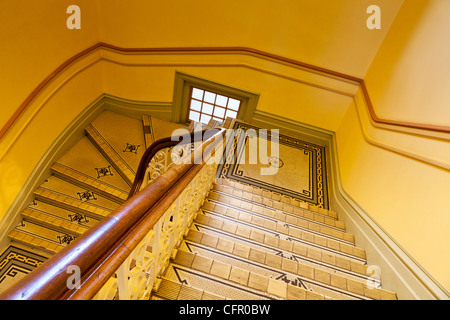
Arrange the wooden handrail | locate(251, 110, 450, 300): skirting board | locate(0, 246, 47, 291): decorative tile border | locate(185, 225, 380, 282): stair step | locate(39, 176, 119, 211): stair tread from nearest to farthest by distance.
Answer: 1. the wooden handrail
2. locate(251, 110, 450, 300): skirting board
3. locate(185, 225, 380, 282): stair step
4. locate(0, 246, 47, 291): decorative tile border
5. locate(39, 176, 119, 211): stair tread

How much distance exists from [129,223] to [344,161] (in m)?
3.65

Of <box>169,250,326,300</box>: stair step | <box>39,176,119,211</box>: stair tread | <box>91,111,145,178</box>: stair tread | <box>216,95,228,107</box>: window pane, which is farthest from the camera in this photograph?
<box>216,95,228,107</box>: window pane

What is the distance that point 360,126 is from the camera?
3705mm

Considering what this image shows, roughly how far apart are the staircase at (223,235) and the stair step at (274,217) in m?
0.01

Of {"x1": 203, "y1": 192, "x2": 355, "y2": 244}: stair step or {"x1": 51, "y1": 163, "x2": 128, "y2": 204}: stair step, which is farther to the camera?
{"x1": 51, "y1": 163, "x2": 128, "y2": 204}: stair step

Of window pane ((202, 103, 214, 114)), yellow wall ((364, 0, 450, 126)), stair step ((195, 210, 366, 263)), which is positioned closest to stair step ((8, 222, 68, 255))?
stair step ((195, 210, 366, 263))

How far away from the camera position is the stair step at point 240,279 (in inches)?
66.1

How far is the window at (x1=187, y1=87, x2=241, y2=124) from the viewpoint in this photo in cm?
511

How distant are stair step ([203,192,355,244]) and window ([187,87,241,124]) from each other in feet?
8.21

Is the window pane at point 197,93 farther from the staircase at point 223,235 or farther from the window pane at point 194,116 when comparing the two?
the staircase at point 223,235

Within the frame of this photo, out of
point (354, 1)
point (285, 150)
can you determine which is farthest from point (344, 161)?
point (354, 1)

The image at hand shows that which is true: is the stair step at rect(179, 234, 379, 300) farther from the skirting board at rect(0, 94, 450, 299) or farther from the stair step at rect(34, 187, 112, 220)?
the stair step at rect(34, 187, 112, 220)

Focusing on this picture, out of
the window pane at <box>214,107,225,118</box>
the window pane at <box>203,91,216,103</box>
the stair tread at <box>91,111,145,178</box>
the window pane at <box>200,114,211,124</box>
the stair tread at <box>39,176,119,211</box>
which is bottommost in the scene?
the stair tread at <box>39,176,119,211</box>

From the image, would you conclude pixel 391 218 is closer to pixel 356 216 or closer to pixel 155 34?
pixel 356 216
